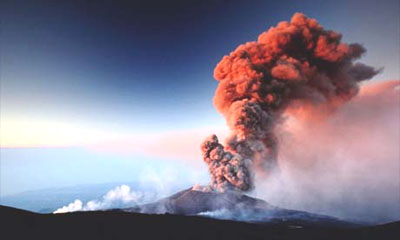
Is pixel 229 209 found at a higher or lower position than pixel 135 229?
higher

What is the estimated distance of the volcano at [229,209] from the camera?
3250cm

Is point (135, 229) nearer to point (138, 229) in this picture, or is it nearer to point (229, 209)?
point (138, 229)

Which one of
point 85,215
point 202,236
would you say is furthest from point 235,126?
point 85,215

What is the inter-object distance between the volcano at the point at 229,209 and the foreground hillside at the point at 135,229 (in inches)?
351

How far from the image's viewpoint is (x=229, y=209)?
1340 inches

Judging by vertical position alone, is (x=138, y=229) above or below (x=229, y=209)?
below

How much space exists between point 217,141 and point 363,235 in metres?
17.9

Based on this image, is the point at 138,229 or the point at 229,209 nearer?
the point at 138,229

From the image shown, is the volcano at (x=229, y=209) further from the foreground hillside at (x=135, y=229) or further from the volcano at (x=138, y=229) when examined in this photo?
the foreground hillside at (x=135, y=229)

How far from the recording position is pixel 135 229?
18688mm

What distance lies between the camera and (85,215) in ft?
71.3

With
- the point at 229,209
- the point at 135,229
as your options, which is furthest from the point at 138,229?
the point at 229,209

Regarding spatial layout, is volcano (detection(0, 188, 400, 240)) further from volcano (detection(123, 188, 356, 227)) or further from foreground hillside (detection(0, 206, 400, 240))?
volcano (detection(123, 188, 356, 227))

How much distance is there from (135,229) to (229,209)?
1790cm
